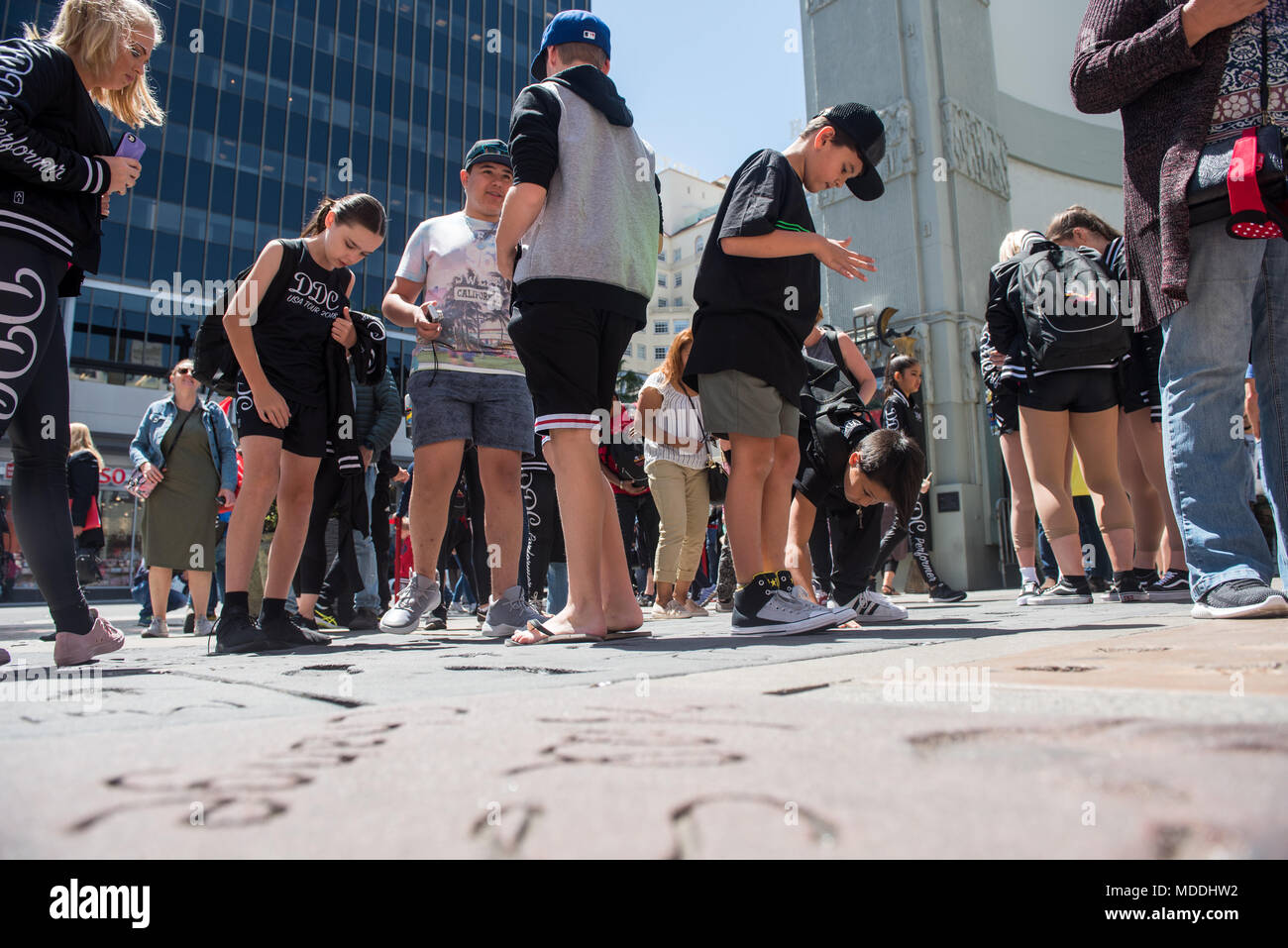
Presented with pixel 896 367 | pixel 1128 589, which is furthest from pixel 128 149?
pixel 896 367

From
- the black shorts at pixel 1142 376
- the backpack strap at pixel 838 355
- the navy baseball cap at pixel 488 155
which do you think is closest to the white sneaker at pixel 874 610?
the backpack strap at pixel 838 355

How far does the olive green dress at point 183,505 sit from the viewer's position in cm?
526

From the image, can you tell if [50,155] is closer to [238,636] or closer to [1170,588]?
[238,636]

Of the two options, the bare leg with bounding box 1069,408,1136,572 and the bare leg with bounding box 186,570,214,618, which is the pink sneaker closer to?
the bare leg with bounding box 186,570,214,618

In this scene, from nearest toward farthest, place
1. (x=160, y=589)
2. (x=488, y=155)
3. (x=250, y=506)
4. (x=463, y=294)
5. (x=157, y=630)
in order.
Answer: (x=250, y=506)
(x=463, y=294)
(x=488, y=155)
(x=157, y=630)
(x=160, y=589)

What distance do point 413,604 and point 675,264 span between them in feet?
183

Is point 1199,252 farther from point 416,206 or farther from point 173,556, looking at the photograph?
point 416,206

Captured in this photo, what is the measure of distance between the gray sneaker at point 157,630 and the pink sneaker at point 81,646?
114 inches

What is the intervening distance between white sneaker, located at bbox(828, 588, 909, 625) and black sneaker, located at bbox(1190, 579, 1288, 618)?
4.64ft

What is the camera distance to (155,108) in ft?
9.12

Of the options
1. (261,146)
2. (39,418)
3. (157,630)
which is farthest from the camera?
(261,146)

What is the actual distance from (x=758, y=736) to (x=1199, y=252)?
2.35 m

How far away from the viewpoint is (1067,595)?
4.10 metres
